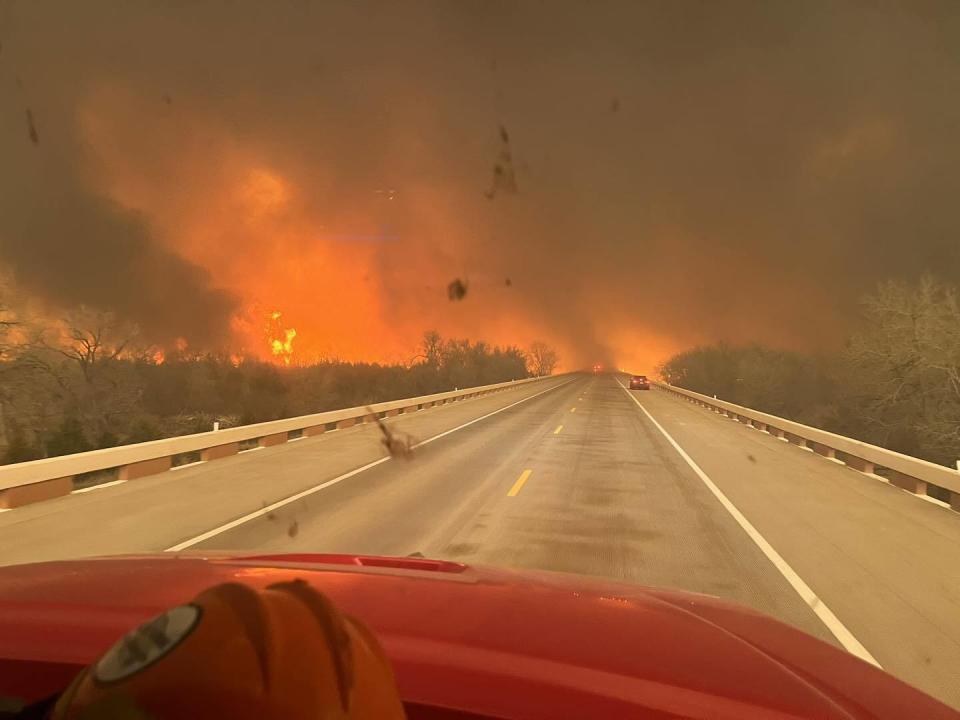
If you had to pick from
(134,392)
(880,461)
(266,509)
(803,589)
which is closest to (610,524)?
(803,589)

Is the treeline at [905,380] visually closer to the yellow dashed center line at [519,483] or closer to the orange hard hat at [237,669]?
the yellow dashed center line at [519,483]

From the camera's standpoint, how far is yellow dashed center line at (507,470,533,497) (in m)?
11.9

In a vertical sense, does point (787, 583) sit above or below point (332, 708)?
below

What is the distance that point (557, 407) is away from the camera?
3791 centimetres

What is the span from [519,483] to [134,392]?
21189mm

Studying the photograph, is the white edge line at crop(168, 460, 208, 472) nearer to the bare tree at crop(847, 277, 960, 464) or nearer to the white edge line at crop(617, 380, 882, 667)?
the white edge line at crop(617, 380, 882, 667)

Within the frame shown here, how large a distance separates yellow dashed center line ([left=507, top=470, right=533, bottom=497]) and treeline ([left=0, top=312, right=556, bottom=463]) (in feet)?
38.2

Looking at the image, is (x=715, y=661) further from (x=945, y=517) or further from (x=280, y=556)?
(x=945, y=517)

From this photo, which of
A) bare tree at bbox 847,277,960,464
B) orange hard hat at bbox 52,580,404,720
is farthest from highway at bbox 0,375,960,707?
bare tree at bbox 847,277,960,464

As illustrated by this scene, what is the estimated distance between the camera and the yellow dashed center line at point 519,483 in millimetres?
11898

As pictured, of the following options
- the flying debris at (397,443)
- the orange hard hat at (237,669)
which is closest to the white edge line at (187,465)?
the flying debris at (397,443)

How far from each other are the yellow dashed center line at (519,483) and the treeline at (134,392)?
1163 centimetres

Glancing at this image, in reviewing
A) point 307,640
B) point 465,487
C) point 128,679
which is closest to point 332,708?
point 307,640

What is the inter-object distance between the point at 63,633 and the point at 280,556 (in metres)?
1.83
